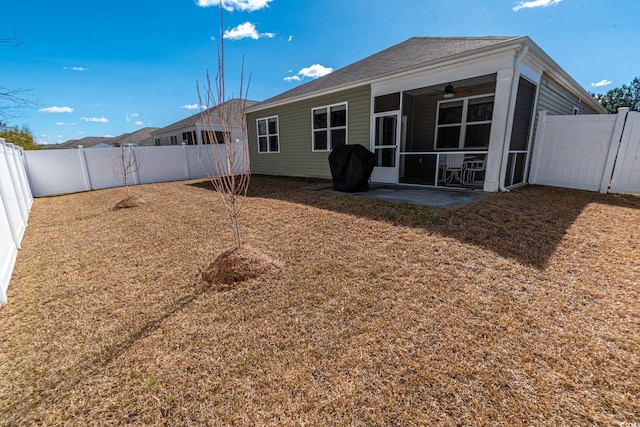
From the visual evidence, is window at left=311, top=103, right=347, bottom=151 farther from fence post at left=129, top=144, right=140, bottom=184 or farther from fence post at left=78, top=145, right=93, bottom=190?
fence post at left=78, top=145, right=93, bottom=190

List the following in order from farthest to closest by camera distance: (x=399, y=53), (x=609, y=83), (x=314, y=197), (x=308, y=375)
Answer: (x=609, y=83), (x=399, y=53), (x=314, y=197), (x=308, y=375)

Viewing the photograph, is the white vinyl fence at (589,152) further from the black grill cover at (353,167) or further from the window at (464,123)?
the black grill cover at (353,167)

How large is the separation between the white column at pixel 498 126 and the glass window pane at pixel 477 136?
2821 mm

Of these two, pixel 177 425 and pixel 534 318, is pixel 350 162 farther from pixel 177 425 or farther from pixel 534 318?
pixel 177 425

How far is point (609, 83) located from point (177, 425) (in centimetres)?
6112

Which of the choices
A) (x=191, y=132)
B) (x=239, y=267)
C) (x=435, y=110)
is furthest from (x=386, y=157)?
(x=191, y=132)

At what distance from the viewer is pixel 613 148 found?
Result: 6270 mm

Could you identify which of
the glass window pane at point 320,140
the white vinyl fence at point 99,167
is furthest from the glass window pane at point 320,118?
the white vinyl fence at point 99,167

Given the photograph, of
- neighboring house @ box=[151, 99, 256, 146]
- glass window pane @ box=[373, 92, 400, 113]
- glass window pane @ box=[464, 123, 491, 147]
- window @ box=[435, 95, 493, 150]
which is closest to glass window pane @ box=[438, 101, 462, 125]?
window @ box=[435, 95, 493, 150]

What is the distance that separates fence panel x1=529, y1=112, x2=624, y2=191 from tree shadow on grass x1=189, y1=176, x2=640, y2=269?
0.52 meters

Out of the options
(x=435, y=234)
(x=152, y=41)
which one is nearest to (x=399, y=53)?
(x=435, y=234)

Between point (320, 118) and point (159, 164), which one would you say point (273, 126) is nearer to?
point (320, 118)

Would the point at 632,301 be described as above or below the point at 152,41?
below

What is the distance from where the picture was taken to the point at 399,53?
8781mm
